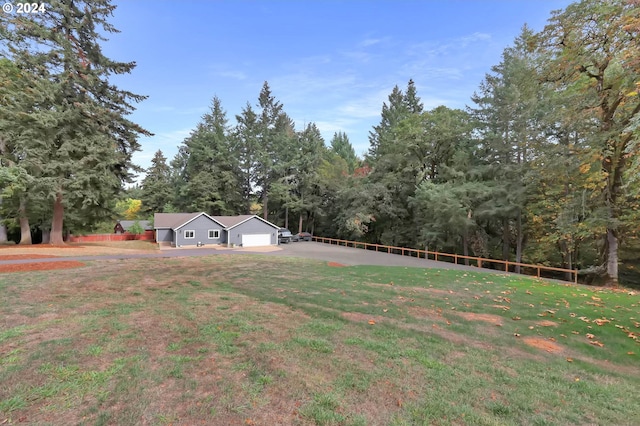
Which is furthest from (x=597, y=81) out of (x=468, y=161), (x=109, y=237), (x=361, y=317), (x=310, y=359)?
(x=109, y=237)

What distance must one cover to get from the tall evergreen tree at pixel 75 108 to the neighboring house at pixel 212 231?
284 inches

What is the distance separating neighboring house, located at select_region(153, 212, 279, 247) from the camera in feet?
91.4

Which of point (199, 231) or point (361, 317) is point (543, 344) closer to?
point (361, 317)

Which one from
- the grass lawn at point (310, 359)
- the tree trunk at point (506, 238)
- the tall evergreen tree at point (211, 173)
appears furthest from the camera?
the tall evergreen tree at point (211, 173)

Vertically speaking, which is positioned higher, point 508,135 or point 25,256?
point 508,135

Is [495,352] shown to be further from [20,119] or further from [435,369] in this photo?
[20,119]

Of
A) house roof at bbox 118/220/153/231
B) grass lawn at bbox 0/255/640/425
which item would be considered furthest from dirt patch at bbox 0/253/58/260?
house roof at bbox 118/220/153/231

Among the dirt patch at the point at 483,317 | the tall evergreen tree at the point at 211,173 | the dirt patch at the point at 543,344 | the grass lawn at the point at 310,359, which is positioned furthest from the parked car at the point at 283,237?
the dirt patch at the point at 543,344

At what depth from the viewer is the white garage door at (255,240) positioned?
29.0 m

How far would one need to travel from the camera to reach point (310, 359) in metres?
4.40

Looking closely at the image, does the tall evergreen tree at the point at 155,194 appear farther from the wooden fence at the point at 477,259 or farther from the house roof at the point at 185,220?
the wooden fence at the point at 477,259

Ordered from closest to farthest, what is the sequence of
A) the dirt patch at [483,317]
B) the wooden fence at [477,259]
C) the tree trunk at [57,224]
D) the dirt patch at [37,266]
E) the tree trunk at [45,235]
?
the dirt patch at [483,317], the dirt patch at [37,266], the wooden fence at [477,259], the tree trunk at [57,224], the tree trunk at [45,235]

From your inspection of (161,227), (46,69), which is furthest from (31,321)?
(161,227)

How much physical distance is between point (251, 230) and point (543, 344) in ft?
86.9
